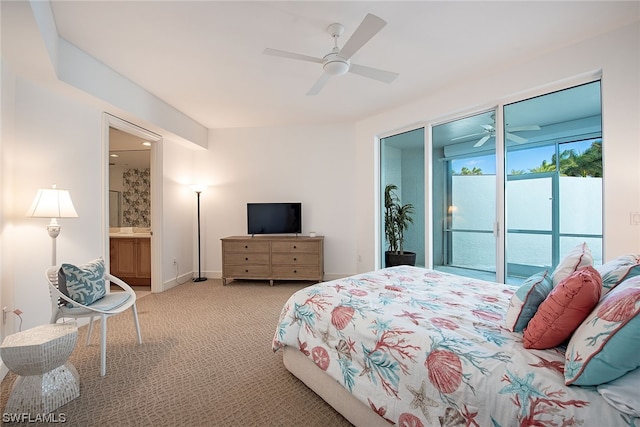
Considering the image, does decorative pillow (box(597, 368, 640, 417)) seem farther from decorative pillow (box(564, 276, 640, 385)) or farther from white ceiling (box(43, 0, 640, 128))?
white ceiling (box(43, 0, 640, 128))

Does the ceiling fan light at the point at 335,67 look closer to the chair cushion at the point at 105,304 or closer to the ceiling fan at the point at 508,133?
the ceiling fan at the point at 508,133

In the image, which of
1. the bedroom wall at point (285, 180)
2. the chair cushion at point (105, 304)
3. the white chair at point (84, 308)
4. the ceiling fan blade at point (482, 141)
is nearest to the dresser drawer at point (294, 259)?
the bedroom wall at point (285, 180)

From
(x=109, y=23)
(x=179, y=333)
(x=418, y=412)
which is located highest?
(x=109, y=23)

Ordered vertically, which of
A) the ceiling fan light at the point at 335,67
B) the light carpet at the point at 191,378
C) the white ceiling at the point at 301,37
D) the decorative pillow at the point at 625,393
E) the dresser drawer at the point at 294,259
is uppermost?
the white ceiling at the point at 301,37

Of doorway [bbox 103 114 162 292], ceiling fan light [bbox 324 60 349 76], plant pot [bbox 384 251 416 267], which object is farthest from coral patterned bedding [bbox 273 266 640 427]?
doorway [bbox 103 114 162 292]

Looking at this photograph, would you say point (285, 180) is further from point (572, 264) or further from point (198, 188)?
point (572, 264)

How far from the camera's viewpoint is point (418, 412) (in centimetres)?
119

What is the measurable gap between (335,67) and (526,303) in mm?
2139

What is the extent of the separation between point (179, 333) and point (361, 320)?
215 cm

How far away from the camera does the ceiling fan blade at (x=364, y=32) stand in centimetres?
188

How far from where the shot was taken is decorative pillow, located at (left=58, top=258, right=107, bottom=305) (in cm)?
212

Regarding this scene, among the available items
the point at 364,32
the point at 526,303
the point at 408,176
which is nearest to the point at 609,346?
the point at 526,303

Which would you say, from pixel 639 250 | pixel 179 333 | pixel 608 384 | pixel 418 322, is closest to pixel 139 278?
pixel 179 333

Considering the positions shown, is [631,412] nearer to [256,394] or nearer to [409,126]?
[256,394]
